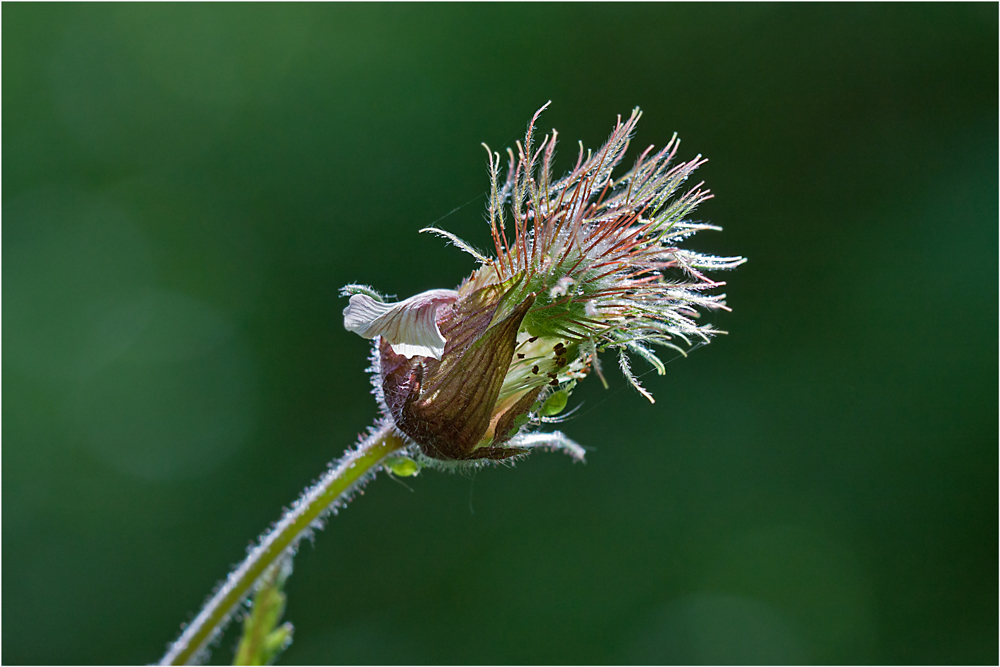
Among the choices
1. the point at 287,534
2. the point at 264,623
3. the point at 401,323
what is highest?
the point at 401,323

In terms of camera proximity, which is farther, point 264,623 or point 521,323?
point 264,623

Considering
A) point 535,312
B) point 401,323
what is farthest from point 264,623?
point 535,312

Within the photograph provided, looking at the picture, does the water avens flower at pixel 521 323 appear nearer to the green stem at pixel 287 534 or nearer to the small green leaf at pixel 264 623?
the green stem at pixel 287 534

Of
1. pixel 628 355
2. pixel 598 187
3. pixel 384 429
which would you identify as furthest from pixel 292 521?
pixel 598 187

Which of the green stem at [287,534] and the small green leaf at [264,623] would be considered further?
the small green leaf at [264,623]

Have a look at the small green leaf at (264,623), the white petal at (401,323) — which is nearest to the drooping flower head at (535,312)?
the white petal at (401,323)

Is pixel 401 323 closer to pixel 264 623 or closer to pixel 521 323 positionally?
pixel 521 323

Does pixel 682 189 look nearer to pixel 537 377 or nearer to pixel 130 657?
pixel 537 377

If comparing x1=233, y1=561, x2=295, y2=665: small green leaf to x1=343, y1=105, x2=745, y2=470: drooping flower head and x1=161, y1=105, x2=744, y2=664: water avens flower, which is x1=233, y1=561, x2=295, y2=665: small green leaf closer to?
x1=161, y1=105, x2=744, y2=664: water avens flower
